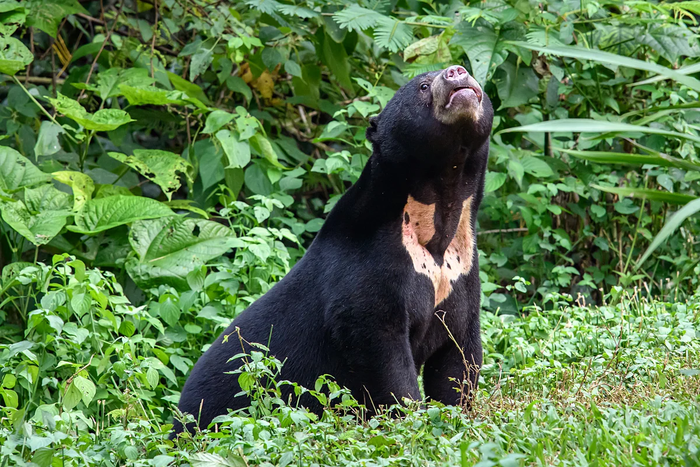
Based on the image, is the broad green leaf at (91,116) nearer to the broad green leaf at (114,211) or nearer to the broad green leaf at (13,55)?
the broad green leaf at (13,55)

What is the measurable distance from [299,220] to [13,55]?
262cm

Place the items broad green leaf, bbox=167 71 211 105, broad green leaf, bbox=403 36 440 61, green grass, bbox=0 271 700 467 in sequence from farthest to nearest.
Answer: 1. broad green leaf, bbox=167 71 211 105
2. broad green leaf, bbox=403 36 440 61
3. green grass, bbox=0 271 700 467

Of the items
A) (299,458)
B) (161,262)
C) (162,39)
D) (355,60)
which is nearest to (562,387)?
(299,458)

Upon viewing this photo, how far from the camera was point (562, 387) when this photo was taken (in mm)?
3332

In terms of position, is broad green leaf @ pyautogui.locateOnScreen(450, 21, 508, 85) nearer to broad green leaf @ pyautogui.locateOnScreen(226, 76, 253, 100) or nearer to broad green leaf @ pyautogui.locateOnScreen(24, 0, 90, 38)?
broad green leaf @ pyautogui.locateOnScreen(226, 76, 253, 100)

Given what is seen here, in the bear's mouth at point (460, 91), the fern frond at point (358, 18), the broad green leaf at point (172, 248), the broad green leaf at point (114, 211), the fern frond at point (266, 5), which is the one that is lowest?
the broad green leaf at point (172, 248)

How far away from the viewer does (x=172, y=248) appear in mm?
5258

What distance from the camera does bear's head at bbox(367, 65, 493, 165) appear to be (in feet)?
11.1

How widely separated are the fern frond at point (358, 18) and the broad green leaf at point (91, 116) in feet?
4.97

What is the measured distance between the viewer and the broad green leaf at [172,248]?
16.8 ft

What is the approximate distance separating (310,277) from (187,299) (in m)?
1.46

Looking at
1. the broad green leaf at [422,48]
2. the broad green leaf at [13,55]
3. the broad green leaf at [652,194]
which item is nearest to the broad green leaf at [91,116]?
the broad green leaf at [13,55]

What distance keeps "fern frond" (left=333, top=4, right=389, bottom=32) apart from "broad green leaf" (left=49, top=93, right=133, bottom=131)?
152 centimetres

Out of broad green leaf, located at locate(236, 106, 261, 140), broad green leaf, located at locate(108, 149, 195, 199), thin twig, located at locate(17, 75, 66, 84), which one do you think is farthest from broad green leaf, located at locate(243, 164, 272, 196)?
thin twig, located at locate(17, 75, 66, 84)
